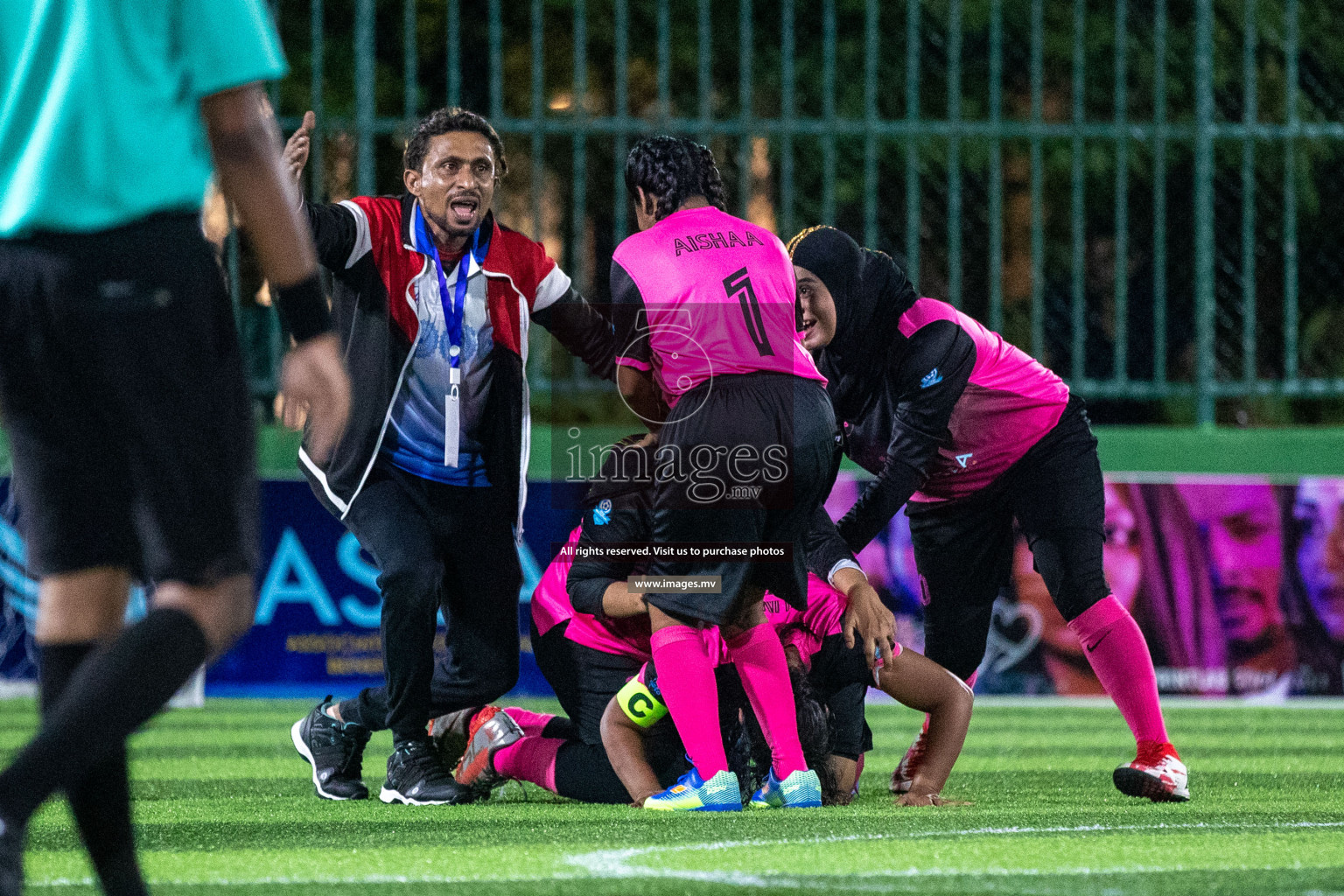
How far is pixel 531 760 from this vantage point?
201 inches

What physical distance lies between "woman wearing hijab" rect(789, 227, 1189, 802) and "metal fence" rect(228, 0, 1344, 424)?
426 centimetres

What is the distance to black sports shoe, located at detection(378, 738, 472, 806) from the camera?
4.96 meters

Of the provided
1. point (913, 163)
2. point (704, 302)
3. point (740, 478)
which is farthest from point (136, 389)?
point (913, 163)

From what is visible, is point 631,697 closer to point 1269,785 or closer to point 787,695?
point 787,695

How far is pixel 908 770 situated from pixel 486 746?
3.87 feet

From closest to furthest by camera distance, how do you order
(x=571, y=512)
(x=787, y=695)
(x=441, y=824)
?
(x=441, y=824) → (x=787, y=695) → (x=571, y=512)

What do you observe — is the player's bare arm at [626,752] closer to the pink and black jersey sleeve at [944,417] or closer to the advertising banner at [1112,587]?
the pink and black jersey sleeve at [944,417]

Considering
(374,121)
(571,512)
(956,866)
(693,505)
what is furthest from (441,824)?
(374,121)

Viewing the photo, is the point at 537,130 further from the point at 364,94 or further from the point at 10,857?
the point at 10,857

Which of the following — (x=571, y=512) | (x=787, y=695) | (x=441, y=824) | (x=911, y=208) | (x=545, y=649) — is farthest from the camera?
(x=911, y=208)

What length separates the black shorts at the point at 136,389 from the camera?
250 cm

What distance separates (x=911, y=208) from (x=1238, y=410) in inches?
80.2

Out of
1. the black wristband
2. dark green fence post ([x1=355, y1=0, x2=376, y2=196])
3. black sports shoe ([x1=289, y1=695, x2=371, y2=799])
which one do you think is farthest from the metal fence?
the black wristband

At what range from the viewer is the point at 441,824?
14.5 ft
